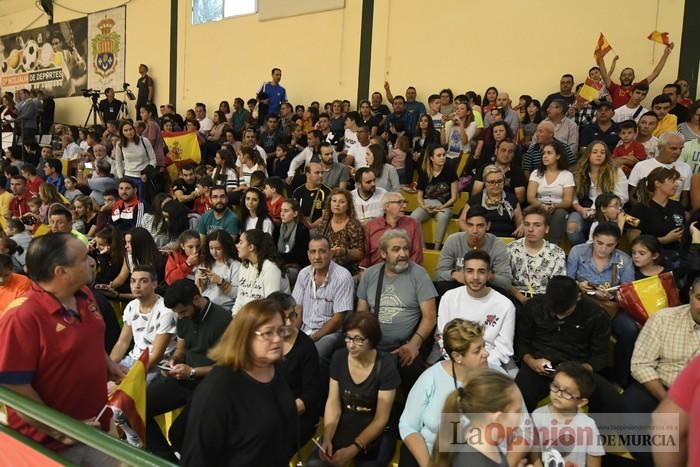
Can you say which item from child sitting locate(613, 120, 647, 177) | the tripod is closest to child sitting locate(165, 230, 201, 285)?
child sitting locate(613, 120, 647, 177)

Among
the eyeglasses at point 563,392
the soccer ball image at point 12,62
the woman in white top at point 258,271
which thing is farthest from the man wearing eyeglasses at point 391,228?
the soccer ball image at point 12,62

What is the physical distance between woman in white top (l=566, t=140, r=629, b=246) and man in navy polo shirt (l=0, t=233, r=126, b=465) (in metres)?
4.15

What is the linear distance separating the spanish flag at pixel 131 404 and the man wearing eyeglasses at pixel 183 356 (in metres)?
0.76

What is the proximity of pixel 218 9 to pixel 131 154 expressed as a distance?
6.32 meters

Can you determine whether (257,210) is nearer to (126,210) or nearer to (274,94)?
(126,210)

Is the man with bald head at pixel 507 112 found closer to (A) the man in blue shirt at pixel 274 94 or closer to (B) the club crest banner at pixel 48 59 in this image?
(A) the man in blue shirt at pixel 274 94

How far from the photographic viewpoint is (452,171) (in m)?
6.11

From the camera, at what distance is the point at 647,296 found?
3762 millimetres

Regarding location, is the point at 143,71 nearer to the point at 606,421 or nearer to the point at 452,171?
the point at 452,171

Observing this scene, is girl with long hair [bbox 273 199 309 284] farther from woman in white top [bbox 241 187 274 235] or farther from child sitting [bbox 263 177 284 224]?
child sitting [bbox 263 177 284 224]

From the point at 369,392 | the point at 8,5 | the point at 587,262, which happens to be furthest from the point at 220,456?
the point at 8,5

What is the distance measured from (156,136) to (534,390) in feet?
24.0

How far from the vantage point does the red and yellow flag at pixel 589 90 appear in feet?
24.3

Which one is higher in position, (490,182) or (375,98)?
(375,98)
